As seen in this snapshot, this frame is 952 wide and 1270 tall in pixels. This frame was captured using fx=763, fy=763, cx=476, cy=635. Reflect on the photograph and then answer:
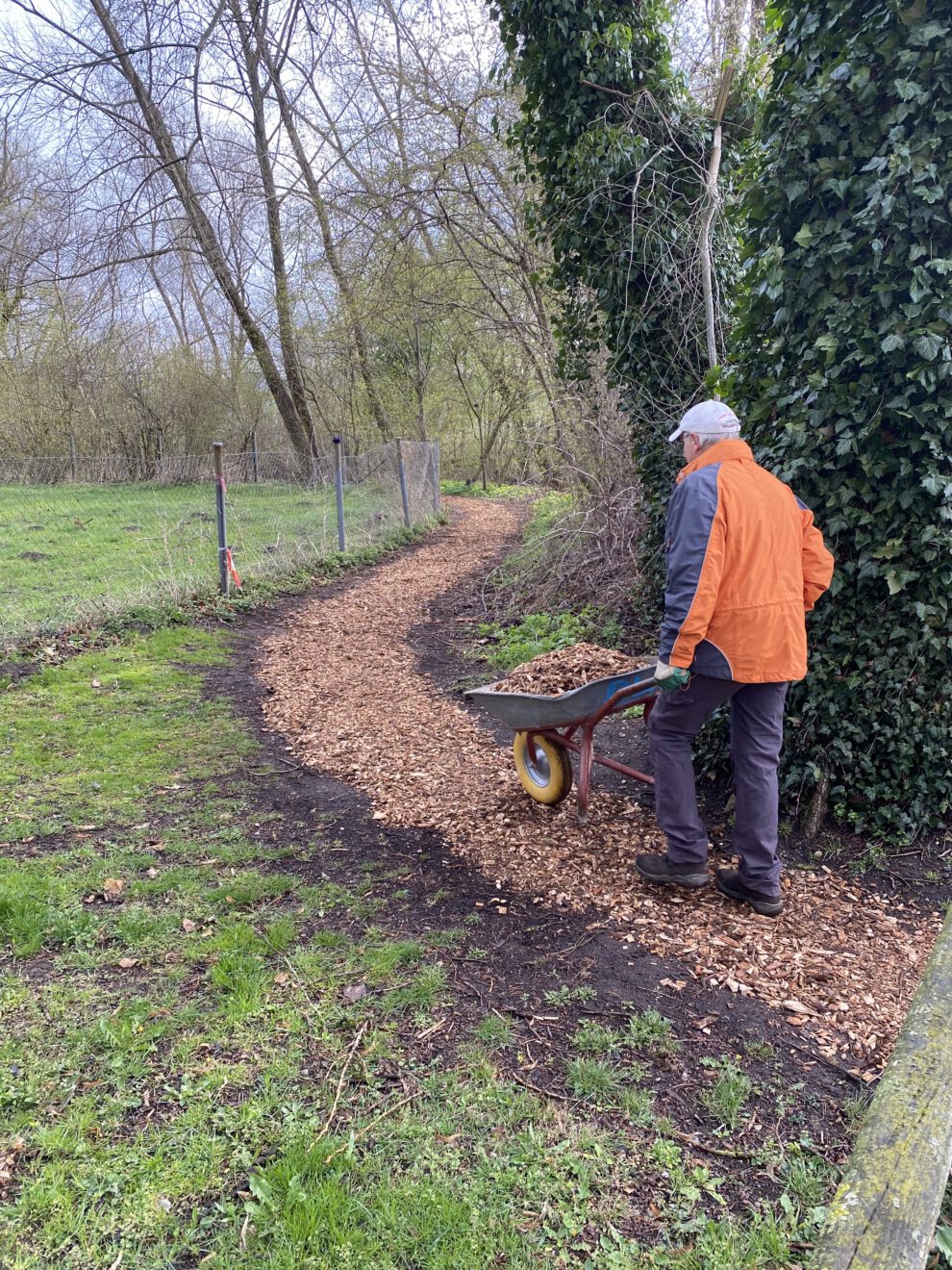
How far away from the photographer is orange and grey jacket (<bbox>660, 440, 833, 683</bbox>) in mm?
2766

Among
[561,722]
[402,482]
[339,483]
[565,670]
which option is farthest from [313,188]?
[561,722]

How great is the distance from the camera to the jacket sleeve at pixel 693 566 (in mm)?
2756

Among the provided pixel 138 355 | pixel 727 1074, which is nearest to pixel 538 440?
pixel 727 1074

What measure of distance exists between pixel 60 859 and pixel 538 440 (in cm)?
617

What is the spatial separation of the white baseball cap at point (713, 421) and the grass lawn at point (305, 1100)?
211cm

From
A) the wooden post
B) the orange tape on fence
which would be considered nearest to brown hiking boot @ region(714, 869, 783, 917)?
the wooden post

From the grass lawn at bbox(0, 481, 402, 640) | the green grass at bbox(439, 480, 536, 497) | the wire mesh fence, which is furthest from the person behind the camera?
the green grass at bbox(439, 480, 536, 497)

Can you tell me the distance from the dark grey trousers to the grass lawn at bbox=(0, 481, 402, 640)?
611cm

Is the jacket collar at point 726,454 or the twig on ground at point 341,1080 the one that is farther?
the jacket collar at point 726,454

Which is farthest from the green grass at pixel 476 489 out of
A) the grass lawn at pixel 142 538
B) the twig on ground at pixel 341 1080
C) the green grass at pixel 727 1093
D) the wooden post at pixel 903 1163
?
the wooden post at pixel 903 1163

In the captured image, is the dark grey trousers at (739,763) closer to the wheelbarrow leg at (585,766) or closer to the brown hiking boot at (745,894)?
the brown hiking boot at (745,894)

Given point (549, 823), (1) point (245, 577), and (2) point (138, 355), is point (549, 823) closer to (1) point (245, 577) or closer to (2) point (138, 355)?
(1) point (245, 577)

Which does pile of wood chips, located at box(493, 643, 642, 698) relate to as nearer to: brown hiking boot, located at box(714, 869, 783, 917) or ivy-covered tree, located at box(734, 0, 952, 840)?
ivy-covered tree, located at box(734, 0, 952, 840)

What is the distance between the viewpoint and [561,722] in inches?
140
